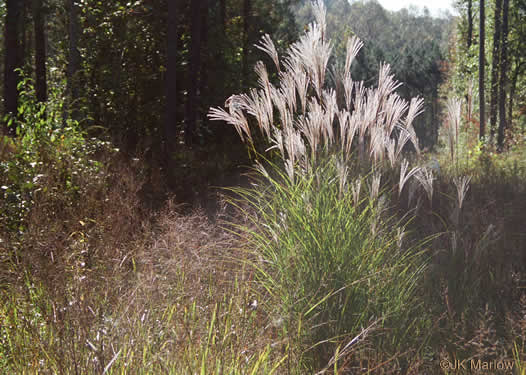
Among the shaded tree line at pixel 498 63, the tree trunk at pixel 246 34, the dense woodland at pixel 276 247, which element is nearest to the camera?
the dense woodland at pixel 276 247

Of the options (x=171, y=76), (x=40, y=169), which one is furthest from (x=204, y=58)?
(x=40, y=169)

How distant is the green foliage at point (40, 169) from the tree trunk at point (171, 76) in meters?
4.00

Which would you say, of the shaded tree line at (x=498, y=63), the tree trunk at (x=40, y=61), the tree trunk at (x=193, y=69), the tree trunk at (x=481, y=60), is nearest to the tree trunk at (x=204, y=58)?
the tree trunk at (x=193, y=69)

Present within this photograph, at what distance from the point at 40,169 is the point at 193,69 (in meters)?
7.80

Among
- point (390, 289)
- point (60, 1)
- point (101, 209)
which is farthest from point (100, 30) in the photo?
point (390, 289)

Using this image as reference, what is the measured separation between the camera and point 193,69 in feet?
41.1

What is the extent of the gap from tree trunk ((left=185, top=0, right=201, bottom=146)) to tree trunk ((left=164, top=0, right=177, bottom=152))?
71.4 inches

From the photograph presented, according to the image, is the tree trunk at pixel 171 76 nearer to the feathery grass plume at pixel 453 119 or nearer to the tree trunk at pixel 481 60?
the feathery grass plume at pixel 453 119

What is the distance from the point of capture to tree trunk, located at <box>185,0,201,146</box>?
39.2ft

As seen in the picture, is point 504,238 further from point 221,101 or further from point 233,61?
point 233,61

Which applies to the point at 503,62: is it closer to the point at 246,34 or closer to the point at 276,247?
the point at 246,34

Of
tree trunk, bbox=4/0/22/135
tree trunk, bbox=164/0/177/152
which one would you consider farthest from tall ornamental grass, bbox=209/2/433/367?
tree trunk, bbox=4/0/22/135

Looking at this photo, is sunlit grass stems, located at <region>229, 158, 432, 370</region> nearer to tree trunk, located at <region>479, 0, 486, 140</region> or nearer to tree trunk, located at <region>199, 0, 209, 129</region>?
tree trunk, located at <region>199, 0, 209, 129</region>

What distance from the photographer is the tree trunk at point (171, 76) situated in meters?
10.1
